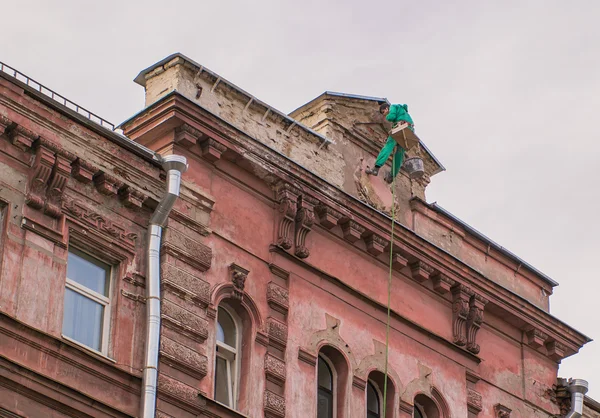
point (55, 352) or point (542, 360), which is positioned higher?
point (542, 360)

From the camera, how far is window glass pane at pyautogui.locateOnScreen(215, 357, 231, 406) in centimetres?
2216

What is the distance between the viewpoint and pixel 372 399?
2444 centimetres

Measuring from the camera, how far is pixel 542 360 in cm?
2772

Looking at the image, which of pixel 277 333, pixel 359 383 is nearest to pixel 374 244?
pixel 359 383

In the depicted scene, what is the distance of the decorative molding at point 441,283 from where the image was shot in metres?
26.0

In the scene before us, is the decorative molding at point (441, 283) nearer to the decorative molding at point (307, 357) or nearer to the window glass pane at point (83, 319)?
the decorative molding at point (307, 357)

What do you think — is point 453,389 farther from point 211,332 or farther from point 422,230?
point 211,332

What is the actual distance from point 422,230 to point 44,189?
7.78m

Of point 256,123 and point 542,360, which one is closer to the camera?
point 256,123

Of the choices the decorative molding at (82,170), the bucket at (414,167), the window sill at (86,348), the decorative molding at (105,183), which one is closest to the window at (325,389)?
the window sill at (86,348)

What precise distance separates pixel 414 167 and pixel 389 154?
25.0 inches

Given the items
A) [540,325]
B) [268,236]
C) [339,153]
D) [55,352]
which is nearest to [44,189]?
[55,352]

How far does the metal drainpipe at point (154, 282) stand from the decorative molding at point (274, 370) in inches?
79.3

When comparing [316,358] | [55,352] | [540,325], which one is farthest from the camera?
[540,325]
